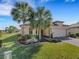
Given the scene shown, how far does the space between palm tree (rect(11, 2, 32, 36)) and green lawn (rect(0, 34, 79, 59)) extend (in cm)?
95

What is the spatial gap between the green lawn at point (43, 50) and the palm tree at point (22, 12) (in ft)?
3.10

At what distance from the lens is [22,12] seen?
716cm

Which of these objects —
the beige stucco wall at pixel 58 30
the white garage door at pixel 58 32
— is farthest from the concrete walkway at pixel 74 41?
the beige stucco wall at pixel 58 30

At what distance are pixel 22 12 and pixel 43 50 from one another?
242cm

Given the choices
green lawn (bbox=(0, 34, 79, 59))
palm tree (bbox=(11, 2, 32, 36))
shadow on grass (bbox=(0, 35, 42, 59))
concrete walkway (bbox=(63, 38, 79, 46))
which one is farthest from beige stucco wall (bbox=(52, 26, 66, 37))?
palm tree (bbox=(11, 2, 32, 36))

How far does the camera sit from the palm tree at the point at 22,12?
269 inches

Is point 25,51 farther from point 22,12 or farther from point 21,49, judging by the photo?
point 22,12

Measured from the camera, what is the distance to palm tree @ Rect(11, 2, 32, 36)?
22.4 ft

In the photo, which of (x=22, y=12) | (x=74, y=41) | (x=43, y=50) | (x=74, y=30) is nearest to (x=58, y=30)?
(x=74, y=30)

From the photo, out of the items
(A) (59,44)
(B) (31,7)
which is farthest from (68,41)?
(B) (31,7)

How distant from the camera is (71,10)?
4.64 m

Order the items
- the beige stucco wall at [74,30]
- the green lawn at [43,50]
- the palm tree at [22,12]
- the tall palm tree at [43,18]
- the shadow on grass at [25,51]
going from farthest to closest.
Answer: the palm tree at [22,12], the tall palm tree at [43,18], the beige stucco wall at [74,30], the shadow on grass at [25,51], the green lawn at [43,50]

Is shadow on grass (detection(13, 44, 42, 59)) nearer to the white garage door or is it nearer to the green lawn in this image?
the green lawn

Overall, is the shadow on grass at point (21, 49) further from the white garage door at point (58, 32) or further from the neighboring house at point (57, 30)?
the white garage door at point (58, 32)
